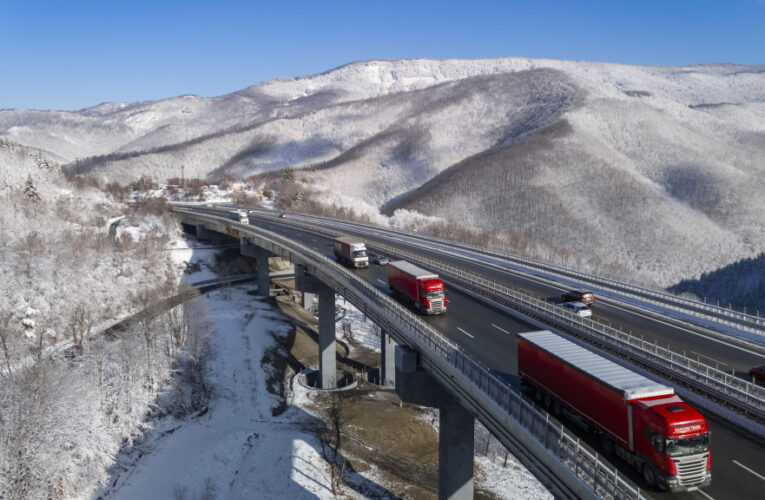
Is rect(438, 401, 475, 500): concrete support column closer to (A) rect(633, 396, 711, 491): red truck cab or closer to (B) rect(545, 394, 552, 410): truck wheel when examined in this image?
(B) rect(545, 394, 552, 410): truck wheel

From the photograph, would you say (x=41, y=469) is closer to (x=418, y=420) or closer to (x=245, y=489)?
(x=245, y=489)

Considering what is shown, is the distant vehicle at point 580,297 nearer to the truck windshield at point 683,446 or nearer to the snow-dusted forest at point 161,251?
the truck windshield at point 683,446

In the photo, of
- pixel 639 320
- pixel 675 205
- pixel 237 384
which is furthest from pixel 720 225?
pixel 237 384

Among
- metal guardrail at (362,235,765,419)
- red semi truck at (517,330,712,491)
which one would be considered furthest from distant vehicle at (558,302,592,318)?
red semi truck at (517,330,712,491)

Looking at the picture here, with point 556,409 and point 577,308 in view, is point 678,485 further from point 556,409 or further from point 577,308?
point 577,308

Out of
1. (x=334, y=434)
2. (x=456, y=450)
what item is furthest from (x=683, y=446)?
(x=334, y=434)

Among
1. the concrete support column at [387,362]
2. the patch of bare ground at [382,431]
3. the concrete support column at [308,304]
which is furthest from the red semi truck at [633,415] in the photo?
the concrete support column at [308,304]
